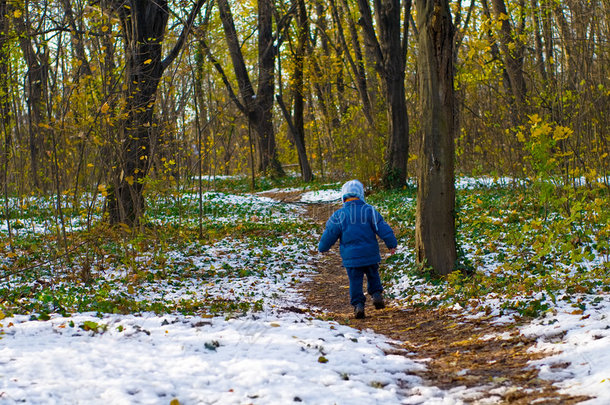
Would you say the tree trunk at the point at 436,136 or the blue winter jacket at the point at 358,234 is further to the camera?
the tree trunk at the point at 436,136

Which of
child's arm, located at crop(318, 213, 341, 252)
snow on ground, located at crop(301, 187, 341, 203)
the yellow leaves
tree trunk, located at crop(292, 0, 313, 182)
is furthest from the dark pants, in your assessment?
tree trunk, located at crop(292, 0, 313, 182)

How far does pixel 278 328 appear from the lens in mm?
5070

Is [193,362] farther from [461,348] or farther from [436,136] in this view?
[436,136]

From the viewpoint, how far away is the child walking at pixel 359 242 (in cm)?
637

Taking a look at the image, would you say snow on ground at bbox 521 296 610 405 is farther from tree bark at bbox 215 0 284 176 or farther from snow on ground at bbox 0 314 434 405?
tree bark at bbox 215 0 284 176

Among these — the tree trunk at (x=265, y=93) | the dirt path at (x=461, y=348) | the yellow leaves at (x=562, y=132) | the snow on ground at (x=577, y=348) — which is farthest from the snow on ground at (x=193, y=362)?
the tree trunk at (x=265, y=93)

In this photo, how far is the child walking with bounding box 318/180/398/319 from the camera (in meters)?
6.37

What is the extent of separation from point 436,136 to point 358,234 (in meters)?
1.63

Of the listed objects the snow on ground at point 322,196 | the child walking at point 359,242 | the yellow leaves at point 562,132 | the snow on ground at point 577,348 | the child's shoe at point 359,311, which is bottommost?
the child's shoe at point 359,311

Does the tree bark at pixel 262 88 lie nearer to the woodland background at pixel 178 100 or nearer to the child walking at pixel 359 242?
the woodland background at pixel 178 100

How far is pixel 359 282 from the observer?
636 centimetres

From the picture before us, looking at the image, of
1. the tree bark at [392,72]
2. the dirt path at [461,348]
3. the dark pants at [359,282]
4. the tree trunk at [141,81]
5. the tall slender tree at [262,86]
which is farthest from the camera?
the tall slender tree at [262,86]

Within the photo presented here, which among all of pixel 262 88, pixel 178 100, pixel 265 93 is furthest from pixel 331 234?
pixel 265 93

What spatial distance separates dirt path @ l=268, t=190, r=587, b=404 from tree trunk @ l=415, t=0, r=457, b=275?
1047mm
